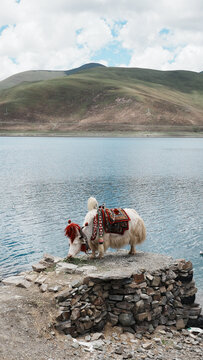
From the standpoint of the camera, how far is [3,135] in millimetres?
150000

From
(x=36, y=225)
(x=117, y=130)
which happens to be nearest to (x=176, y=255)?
(x=36, y=225)

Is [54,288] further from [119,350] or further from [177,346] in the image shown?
[177,346]

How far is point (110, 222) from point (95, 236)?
0.59 metres

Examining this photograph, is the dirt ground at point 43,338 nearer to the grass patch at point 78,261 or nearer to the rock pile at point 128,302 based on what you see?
the rock pile at point 128,302

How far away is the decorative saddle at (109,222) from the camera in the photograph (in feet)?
34.2

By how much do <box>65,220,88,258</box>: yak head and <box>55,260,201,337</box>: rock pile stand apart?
1498 mm

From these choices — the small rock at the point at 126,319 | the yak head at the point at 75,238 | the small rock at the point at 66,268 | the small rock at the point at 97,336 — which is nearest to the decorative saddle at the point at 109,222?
the yak head at the point at 75,238

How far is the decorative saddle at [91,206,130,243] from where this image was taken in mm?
10422

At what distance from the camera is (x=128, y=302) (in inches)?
362

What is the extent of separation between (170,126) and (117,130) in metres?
23.3

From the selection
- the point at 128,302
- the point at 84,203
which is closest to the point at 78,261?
the point at 128,302

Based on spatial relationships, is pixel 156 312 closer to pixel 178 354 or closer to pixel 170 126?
pixel 178 354

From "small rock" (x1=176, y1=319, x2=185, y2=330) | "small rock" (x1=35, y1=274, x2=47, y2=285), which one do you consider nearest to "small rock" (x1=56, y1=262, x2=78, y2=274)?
"small rock" (x1=35, y1=274, x2=47, y2=285)

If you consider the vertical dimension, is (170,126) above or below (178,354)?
above
